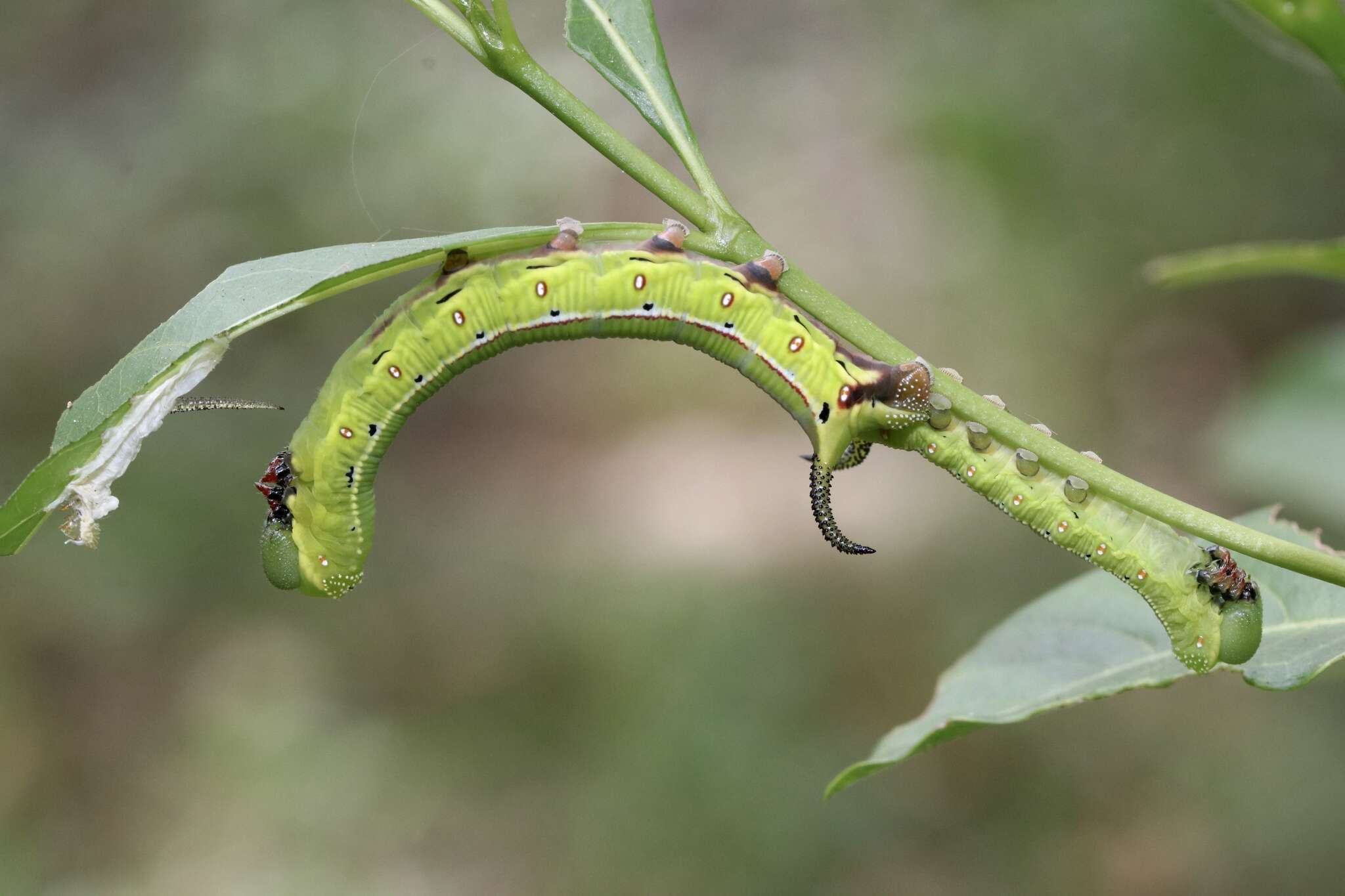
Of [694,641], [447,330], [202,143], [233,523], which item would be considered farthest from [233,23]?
[447,330]

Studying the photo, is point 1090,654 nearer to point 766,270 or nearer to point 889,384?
point 889,384

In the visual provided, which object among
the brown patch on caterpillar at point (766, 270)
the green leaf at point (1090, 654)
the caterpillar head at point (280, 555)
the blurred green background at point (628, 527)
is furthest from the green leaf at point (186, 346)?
the blurred green background at point (628, 527)

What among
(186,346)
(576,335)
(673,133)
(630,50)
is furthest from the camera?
(576,335)

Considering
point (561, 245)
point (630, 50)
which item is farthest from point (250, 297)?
point (630, 50)

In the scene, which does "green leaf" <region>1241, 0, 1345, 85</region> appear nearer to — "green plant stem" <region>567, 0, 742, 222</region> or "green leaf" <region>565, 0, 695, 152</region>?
"green plant stem" <region>567, 0, 742, 222</region>

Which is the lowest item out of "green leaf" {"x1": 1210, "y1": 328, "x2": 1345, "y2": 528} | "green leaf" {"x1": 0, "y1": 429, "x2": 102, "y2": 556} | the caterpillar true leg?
"green leaf" {"x1": 0, "y1": 429, "x2": 102, "y2": 556}

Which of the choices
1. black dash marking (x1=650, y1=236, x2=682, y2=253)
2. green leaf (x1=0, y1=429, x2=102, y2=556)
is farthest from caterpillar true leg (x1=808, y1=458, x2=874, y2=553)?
green leaf (x1=0, y1=429, x2=102, y2=556)
